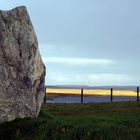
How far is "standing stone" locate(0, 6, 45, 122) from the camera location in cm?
1666

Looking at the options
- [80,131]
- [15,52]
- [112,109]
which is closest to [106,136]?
[80,131]

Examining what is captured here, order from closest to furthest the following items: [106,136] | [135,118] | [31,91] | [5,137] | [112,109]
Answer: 1. [106,136]
2. [5,137]
3. [31,91]
4. [135,118]
5. [112,109]

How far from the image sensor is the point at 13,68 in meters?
17.1

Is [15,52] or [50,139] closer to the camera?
[50,139]

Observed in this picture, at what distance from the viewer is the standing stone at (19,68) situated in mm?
16656

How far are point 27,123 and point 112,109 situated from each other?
13673mm

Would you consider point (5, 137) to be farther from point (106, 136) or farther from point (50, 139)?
point (106, 136)

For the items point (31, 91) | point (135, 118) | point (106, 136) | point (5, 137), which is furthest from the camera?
point (135, 118)

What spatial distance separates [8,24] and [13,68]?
1.43 metres

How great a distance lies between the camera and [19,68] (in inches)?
679

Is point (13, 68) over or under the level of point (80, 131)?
over

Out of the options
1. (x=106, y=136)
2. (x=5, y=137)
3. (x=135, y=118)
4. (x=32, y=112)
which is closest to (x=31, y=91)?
(x=32, y=112)

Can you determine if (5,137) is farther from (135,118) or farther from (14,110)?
(135,118)

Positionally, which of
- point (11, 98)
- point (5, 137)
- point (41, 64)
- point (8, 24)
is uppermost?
point (8, 24)
